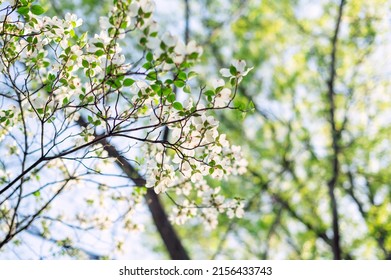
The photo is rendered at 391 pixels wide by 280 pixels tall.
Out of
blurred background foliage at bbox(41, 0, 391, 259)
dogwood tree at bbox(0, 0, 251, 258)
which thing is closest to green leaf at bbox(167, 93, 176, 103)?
dogwood tree at bbox(0, 0, 251, 258)

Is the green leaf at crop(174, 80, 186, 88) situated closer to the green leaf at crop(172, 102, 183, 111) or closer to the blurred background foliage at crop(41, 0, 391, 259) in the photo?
the green leaf at crop(172, 102, 183, 111)

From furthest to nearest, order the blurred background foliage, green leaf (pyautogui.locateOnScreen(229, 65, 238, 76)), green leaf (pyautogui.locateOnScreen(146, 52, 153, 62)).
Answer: the blurred background foliage → green leaf (pyautogui.locateOnScreen(229, 65, 238, 76)) → green leaf (pyautogui.locateOnScreen(146, 52, 153, 62))

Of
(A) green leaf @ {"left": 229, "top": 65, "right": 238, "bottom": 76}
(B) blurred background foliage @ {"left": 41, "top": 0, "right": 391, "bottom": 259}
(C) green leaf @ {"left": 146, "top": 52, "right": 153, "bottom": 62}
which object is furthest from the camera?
(B) blurred background foliage @ {"left": 41, "top": 0, "right": 391, "bottom": 259}

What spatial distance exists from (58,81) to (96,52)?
421 mm

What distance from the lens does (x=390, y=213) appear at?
6730 mm

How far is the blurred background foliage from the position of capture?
6.37m

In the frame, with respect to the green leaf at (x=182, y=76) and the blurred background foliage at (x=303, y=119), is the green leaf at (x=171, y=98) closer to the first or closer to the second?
the green leaf at (x=182, y=76)

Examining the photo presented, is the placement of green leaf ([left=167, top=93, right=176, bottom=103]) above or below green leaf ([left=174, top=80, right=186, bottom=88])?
above

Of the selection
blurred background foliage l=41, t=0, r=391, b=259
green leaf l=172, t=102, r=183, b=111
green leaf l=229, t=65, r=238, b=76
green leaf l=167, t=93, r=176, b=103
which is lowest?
Result: green leaf l=172, t=102, r=183, b=111

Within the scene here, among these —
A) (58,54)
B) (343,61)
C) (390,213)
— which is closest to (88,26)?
(58,54)

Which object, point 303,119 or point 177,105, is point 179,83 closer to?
point 177,105

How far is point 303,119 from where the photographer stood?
7.21 meters

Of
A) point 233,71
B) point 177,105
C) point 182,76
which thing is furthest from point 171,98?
point 233,71

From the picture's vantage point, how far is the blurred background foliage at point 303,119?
20.9 ft
